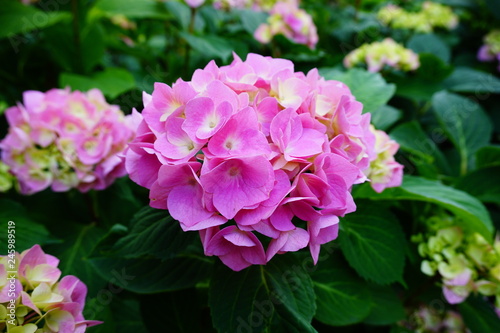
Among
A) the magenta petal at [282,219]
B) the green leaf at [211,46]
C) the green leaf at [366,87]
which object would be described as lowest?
the green leaf at [211,46]

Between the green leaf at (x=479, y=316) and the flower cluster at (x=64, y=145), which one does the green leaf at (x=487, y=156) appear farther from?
the flower cluster at (x=64, y=145)

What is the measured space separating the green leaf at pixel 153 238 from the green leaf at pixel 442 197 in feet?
1.27

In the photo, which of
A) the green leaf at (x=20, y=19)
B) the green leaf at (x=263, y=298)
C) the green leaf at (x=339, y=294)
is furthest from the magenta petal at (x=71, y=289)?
the green leaf at (x=20, y=19)

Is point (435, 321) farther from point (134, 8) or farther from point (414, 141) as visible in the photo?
point (134, 8)

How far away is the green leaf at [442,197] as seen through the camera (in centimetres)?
75

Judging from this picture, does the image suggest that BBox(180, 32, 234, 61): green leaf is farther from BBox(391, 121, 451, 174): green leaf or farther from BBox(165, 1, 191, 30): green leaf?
BBox(391, 121, 451, 174): green leaf

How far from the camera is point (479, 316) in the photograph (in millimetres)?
952

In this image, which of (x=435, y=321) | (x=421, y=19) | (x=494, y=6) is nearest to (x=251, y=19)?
(x=421, y=19)

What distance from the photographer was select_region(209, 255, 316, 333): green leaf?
0.57 m

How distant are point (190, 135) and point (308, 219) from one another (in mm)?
197

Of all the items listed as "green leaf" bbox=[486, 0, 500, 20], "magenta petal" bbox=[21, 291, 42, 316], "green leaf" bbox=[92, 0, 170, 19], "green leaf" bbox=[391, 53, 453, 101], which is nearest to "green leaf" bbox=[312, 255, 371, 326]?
"magenta petal" bbox=[21, 291, 42, 316]

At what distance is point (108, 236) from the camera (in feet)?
2.24

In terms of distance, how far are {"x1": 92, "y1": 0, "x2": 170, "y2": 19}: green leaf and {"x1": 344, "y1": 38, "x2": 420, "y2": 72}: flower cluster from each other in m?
0.69

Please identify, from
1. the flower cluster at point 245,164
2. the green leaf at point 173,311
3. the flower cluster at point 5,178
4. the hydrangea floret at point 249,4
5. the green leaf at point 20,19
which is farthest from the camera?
the hydrangea floret at point 249,4
